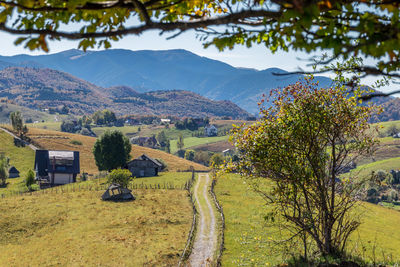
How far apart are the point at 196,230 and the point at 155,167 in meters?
52.9

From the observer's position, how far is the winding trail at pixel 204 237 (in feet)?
87.2

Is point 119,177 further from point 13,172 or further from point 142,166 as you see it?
point 13,172

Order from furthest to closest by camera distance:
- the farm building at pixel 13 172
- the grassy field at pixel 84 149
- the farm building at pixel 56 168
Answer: the grassy field at pixel 84 149 → the farm building at pixel 13 172 → the farm building at pixel 56 168

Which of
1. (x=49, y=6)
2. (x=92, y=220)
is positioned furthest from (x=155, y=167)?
(x=49, y=6)

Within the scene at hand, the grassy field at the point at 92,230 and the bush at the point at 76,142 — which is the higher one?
the bush at the point at 76,142

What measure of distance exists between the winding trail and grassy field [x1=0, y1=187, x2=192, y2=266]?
1515 mm

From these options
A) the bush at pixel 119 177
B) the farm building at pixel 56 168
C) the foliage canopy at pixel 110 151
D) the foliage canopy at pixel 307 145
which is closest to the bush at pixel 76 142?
the farm building at pixel 56 168

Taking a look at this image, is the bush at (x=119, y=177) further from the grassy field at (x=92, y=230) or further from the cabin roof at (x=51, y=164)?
the cabin roof at (x=51, y=164)

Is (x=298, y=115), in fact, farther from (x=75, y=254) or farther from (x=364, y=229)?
(x=364, y=229)

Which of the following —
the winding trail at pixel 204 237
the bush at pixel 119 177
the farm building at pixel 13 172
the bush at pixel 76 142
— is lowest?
the farm building at pixel 13 172

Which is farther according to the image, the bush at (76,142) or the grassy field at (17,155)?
the bush at (76,142)

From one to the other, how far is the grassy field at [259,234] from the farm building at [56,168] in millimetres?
43584

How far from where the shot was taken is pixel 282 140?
15.0 metres

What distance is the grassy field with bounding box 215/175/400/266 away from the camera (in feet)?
79.1
